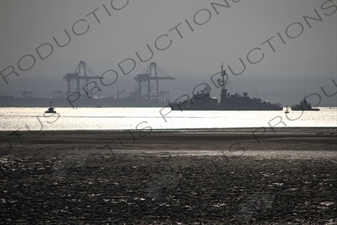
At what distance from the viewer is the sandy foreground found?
12.5 metres

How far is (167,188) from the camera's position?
54.3ft

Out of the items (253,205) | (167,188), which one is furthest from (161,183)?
(253,205)

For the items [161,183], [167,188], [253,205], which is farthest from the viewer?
[161,183]

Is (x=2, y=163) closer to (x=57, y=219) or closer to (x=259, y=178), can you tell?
(x=259, y=178)

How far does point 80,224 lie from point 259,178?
857 cm

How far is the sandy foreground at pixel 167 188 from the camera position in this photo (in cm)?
1249

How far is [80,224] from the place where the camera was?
11.6m

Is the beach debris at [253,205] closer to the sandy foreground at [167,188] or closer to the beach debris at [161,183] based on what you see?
the sandy foreground at [167,188]

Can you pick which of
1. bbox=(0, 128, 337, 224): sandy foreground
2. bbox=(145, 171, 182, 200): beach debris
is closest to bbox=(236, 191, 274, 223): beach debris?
bbox=(0, 128, 337, 224): sandy foreground

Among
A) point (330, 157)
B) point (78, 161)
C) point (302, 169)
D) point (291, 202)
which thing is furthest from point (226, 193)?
point (330, 157)

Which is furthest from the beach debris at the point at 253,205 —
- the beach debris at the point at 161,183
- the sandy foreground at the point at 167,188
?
the beach debris at the point at 161,183

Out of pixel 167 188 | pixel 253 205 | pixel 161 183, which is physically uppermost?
pixel 161 183

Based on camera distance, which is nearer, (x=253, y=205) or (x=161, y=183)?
(x=253, y=205)

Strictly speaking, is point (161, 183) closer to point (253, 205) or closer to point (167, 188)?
point (167, 188)
